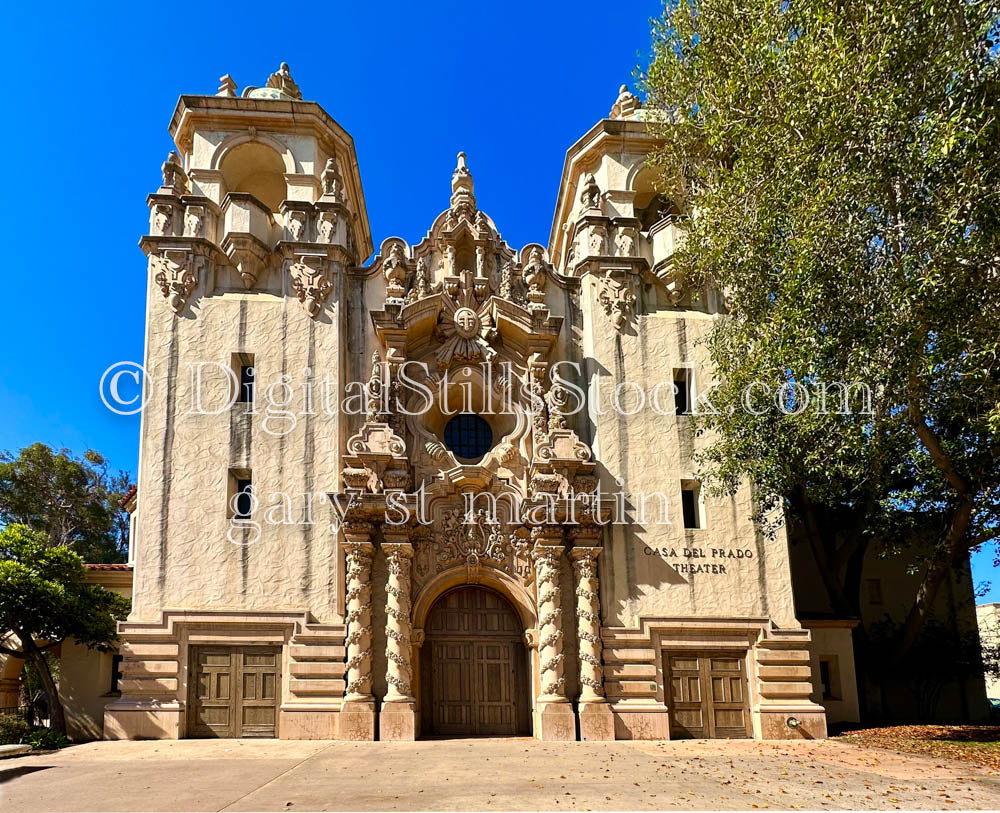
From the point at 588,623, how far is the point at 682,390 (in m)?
6.79

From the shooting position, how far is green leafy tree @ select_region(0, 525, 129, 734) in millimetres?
20484

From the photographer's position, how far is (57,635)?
69.4 ft

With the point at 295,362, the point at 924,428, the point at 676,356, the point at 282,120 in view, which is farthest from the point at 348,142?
the point at 924,428

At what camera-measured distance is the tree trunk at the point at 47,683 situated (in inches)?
823

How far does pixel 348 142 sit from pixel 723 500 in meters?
14.6

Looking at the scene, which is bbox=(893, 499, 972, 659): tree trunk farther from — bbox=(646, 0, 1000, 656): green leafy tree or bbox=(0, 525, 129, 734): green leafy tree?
bbox=(0, 525, 129, 734): green leafy tree

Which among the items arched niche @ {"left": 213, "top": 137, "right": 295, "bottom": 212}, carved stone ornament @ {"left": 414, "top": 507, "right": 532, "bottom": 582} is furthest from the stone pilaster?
arched niche @ {"left": 213, "top": 137, "right": 295, "bottom": 212}

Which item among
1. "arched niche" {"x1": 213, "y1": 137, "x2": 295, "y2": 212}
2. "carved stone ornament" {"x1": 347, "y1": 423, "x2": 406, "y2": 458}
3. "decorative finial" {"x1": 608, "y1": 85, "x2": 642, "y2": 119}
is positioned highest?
"decorative finial" {"x1": 608, "y1": 85, "x2": 642, "y2": 119}

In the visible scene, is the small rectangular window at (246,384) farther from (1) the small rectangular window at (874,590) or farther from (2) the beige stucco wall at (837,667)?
(1) the small rectangular window at (874,590)

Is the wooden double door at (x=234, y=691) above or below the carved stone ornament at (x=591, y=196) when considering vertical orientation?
below

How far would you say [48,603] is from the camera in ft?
67.6

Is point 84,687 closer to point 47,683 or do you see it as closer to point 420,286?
point 47,683

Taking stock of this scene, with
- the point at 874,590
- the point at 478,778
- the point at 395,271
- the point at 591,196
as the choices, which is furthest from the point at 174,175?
the point at 874,590

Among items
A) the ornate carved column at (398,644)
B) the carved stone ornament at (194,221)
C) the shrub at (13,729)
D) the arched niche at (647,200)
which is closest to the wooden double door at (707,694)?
the ornate carved column at (398,644)
